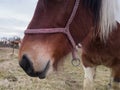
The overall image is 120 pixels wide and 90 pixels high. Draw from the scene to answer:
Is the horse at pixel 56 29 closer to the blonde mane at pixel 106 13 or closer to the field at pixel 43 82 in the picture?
the blonde mane at pixel 106 13

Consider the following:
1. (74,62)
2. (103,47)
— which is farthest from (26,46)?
(103,47)

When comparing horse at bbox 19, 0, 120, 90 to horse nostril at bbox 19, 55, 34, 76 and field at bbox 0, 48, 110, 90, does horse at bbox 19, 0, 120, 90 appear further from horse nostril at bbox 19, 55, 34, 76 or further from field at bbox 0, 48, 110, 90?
field at bbox 0, 48, 110, 90

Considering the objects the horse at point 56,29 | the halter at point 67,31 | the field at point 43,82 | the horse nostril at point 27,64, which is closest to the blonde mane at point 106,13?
the horse at point 56,29

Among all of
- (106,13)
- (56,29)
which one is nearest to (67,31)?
(56,29)

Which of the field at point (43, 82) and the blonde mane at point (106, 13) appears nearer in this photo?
the blonde mane at point (106, 13)

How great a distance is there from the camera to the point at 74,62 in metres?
2.58

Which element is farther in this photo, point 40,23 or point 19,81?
point 19,81

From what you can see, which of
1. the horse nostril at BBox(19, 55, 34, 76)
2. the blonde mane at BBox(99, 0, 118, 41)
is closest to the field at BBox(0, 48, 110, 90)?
the blonde mane at BBox(99, 0, 118, 41)

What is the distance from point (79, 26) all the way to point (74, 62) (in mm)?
409

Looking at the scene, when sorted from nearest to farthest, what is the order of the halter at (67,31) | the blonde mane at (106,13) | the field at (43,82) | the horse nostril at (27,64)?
the horse nostril at (27,64)
the halter at (67,31)
the blonde mane at (106,13)
the field at (43,82)

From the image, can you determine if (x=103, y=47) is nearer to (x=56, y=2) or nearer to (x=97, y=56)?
(x=97, y=56)

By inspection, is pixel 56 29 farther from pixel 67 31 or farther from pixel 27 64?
pixel 27 64

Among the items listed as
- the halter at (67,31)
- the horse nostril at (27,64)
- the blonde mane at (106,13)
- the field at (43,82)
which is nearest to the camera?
the horse nostril at (27,64)

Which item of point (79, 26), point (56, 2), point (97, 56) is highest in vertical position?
point (56, 2)
